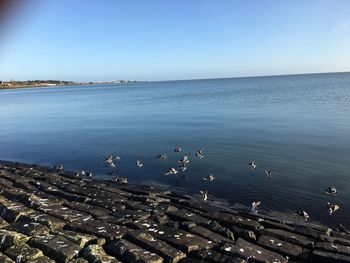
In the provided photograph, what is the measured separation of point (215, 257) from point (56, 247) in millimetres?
3381

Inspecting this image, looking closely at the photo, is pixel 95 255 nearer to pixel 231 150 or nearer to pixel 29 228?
pixel 29 228

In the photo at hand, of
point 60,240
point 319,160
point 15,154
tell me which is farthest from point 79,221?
point 15,154

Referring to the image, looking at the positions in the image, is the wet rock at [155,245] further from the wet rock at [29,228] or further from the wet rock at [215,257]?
the wet rock at [29,228]

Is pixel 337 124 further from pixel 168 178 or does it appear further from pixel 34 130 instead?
pixel 34 130

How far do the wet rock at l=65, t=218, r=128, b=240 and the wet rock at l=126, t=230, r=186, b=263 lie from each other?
0.34 metres

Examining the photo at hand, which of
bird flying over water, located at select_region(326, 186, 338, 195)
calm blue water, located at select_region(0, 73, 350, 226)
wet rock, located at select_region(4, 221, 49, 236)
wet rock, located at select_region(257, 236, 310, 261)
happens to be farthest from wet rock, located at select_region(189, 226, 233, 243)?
bird flying over water, located at select_region(326, 186, 338, 195)

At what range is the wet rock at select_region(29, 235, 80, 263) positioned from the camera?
7176mm

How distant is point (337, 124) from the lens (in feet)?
106

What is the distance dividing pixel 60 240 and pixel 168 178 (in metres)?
11.5

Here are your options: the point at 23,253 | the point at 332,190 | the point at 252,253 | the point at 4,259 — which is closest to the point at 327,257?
the point at 252,253

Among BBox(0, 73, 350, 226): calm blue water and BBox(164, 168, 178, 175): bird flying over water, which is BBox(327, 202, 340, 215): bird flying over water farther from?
BBox(164, 168, 178, 175): bird flying over water

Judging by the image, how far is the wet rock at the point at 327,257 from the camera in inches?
302

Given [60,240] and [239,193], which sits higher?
[60,240]

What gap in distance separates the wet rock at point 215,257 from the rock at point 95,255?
6.04 feet
